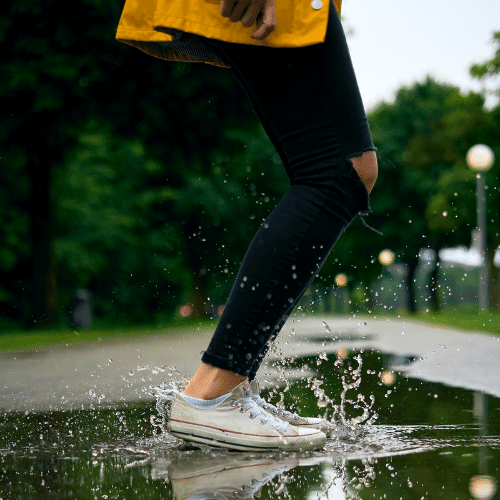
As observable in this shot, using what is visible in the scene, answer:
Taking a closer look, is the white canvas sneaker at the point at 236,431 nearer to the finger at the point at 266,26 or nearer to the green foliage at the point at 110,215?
the finger at the point at 266,26

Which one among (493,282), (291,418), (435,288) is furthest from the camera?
(435,288)

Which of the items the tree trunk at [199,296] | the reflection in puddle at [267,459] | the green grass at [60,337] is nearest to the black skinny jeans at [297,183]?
the reflection in puddle at [267,459]

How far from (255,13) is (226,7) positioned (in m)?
0.09

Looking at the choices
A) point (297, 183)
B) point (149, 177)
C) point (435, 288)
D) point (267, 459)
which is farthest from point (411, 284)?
point (267, 459)

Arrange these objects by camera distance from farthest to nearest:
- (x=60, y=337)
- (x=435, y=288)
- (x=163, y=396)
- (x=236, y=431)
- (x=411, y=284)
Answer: (x=435, y=288) < (x=411, y=284) < (x=60, y=337) < (x=163, y=396) < (x=236, y=431)

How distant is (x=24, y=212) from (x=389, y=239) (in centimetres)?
2399

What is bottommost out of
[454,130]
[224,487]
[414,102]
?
[224,487]

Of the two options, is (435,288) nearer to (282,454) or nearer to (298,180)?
(298,180)

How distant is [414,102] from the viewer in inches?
1705

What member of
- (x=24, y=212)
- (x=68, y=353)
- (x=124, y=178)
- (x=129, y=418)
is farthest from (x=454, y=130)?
(x=129, y=418)

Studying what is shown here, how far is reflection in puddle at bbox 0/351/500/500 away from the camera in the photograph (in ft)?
5.91

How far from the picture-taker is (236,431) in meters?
2.36

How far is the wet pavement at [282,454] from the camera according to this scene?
1826mm

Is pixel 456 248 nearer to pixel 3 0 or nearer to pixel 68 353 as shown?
pixel 3 0
